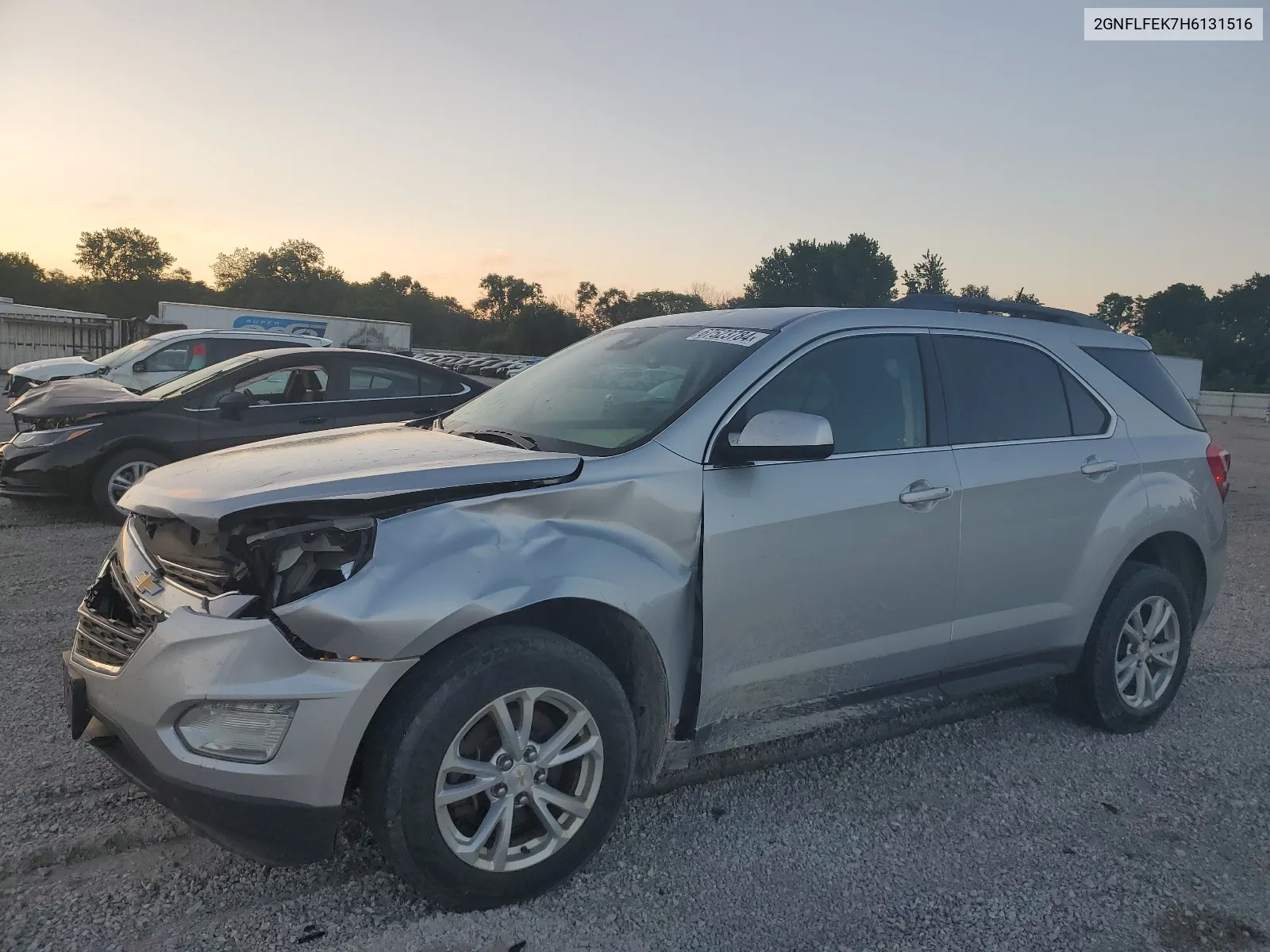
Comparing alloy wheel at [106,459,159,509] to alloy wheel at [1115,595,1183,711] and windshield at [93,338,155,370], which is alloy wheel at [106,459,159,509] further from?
alloy wheel at [1115,595,1183,711]

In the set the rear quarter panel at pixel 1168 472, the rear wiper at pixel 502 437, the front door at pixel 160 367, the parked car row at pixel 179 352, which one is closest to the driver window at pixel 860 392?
the rear wiper at pixel 502 437

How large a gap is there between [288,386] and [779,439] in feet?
22.1

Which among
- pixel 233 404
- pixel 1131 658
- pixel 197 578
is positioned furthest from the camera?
pixel 233 404

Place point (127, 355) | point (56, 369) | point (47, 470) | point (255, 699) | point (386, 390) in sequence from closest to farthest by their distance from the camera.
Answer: point (255, 699)
point (47, 470)
point (386, 390)
point (127, 355)
point (56, 369)

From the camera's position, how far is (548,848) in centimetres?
278

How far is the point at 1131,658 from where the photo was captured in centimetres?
436

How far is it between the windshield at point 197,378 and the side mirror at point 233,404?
41.5 inches

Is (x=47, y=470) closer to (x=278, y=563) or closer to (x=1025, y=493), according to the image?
(x=278, y=563)

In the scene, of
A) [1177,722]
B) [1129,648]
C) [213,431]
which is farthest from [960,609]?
[213,431]

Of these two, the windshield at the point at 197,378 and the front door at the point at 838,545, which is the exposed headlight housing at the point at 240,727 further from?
the windshield at the point at 197,378

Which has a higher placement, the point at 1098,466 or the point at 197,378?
the point at 197,378

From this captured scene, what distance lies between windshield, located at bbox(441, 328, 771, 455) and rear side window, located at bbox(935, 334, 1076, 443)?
3.00ft

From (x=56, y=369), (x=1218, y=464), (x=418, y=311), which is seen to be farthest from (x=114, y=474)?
(x=418, y=311)

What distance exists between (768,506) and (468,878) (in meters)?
1.47
